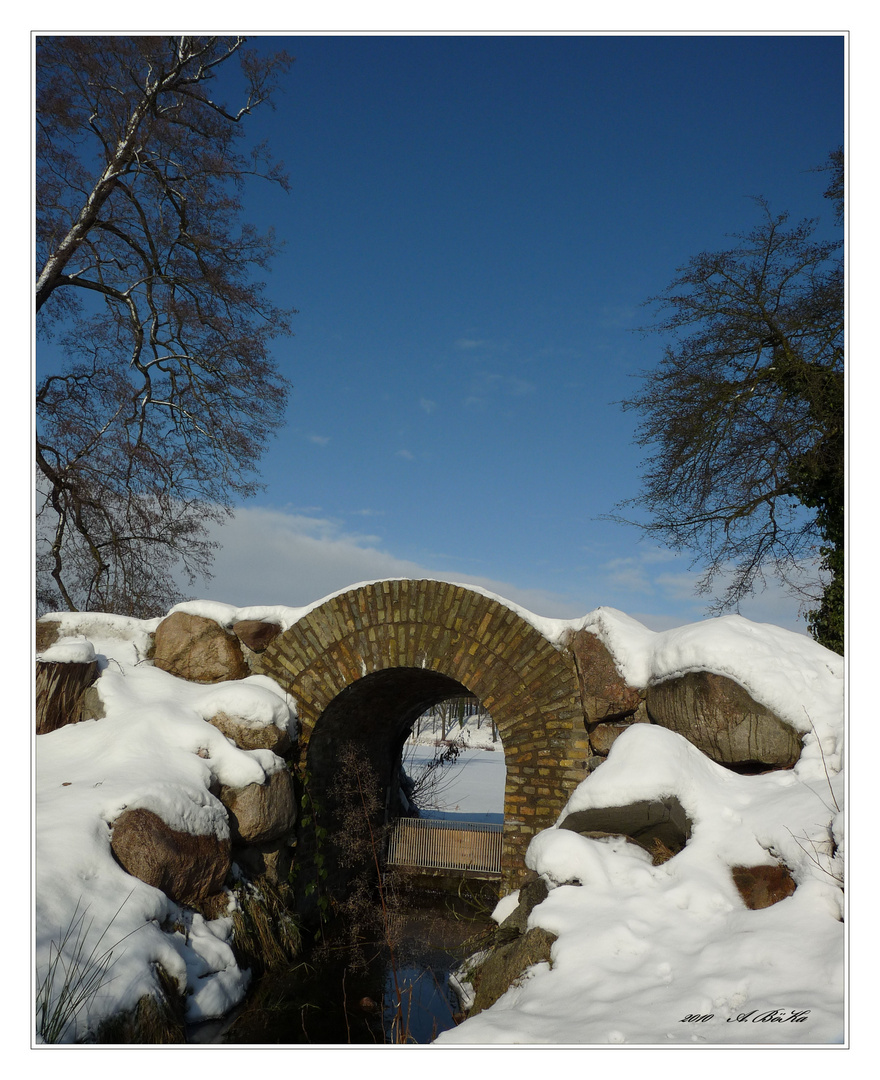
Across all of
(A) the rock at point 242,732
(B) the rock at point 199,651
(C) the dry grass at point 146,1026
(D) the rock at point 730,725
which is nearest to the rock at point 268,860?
(A) the rock at point 242,732

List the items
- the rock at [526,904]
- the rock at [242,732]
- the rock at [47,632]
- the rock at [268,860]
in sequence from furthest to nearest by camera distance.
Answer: the rock at [47,632]
the rock at [242,732]
the rock at [268,860]
the rock at [526,904]

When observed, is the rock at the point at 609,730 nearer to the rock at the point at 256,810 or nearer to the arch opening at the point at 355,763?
the arch opening at the point at 355,763

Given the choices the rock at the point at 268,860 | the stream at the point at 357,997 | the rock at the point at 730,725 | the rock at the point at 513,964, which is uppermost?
the rock at the point at 730,725

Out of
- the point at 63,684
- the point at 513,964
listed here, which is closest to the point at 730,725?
the point at 513,964

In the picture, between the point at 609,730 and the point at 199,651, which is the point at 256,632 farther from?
the point at 609,730

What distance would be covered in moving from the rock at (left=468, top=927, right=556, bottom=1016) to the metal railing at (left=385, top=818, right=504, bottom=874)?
3.81 metres

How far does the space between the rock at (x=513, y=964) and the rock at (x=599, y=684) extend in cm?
210

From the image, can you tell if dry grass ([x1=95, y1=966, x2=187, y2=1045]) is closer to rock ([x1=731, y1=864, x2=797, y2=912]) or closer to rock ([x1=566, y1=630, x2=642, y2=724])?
rock ([x1=731, y1=864, x2=797, y2=912])

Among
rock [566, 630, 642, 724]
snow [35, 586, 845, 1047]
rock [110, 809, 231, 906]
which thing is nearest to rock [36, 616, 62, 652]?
snow [35, 586, 845, 1047]

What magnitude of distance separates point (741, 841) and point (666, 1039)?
137cm

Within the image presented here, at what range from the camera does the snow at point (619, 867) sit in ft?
8.62

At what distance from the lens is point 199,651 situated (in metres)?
6.29

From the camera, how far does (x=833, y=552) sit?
7.30 metres

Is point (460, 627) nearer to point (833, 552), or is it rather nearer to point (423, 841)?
point (423, 841)
